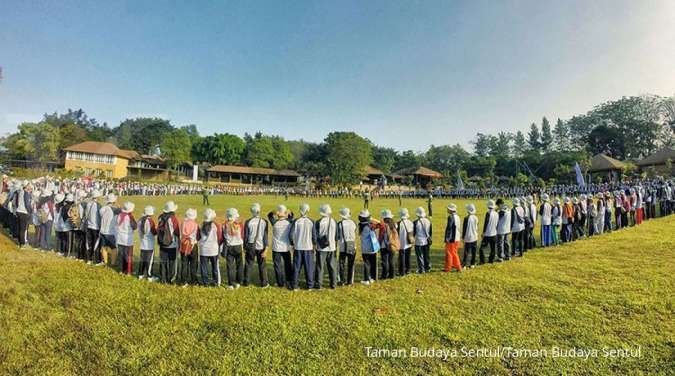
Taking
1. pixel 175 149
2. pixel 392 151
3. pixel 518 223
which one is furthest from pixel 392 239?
pixel 392 151

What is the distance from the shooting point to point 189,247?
25.0 feet

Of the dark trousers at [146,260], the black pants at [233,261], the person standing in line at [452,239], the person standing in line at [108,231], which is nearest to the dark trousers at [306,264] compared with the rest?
the black pants at [233,261]

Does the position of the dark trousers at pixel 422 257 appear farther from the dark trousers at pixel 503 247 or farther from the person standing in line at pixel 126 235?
Result: the person standing in line at pixel 126 235

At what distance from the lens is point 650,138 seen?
65.2 meters

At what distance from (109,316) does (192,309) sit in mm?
1307

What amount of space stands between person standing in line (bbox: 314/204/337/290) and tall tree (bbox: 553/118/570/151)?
99.8 metres

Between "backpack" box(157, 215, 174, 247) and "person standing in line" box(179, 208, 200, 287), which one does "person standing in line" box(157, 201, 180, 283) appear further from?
"person standing in line" box(179, 208, 200, 287)

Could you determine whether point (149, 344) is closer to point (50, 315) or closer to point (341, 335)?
point (50, 315)

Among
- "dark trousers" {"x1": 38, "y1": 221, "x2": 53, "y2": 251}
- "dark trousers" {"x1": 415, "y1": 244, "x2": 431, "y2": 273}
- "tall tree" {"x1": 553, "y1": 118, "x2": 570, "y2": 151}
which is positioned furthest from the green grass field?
"tall tree" {"x1": 553, "y1": 118, "x2": 570, "y2": 151}

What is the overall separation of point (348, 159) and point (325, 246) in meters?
53.9

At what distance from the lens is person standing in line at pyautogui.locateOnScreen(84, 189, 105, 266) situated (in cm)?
923

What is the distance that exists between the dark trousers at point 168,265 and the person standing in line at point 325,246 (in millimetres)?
3142

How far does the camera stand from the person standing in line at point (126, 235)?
8.21 meters

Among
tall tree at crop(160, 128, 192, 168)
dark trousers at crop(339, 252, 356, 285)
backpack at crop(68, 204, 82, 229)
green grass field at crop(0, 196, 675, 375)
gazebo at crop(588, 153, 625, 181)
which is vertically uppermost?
tall tree at crop(160, 128, 192, 168)
